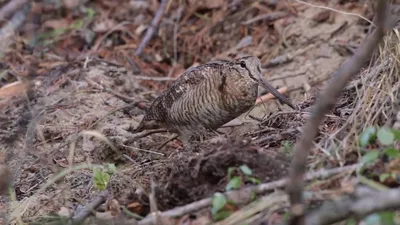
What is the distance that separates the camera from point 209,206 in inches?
124

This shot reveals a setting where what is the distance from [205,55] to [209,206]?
4.21m

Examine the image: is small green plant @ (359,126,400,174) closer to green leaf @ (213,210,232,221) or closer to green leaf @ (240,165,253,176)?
green leaf @ (240,165,253,176)

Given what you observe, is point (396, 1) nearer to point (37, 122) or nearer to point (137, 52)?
point (137, 52)

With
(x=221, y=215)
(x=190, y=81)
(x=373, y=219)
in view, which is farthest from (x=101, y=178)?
(x=373, y=219)

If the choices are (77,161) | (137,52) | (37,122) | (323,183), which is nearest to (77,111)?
(37,122)

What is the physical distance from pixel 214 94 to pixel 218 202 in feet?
5.96

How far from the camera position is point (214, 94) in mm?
4797

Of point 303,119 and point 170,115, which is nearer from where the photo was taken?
point 303,119

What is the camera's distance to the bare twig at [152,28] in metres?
7.47

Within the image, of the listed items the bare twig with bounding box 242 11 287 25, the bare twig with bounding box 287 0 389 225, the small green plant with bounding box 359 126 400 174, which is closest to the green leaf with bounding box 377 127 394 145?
the small green plant with bounding box 359 126 400 174

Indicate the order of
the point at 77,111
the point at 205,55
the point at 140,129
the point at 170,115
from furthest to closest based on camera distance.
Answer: the point at 205,55
the point at 77,111
the point at 140,129
the point at 170,115

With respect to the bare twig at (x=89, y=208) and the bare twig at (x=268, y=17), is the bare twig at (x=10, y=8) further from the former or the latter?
the bare twig at (x=89, y=208)

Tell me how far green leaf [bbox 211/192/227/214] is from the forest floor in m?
0.10

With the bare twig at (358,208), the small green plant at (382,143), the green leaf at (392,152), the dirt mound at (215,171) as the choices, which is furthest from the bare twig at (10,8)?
the bare twig at (358,208)
